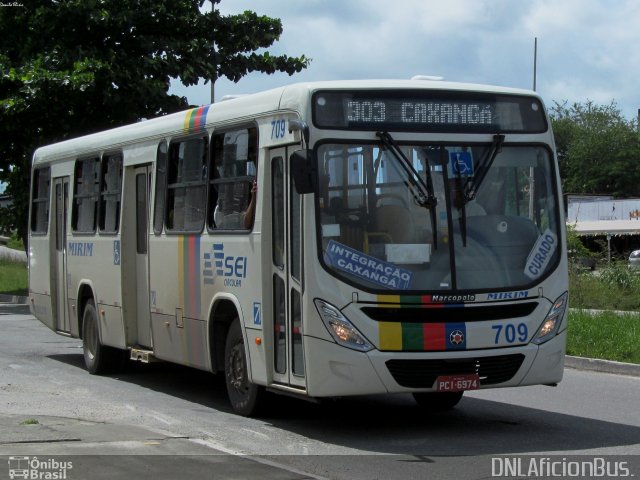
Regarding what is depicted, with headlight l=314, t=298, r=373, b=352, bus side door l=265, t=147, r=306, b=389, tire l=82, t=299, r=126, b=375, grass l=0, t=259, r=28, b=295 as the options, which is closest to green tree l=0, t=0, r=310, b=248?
grass l=0, t=259, r=28, b=295

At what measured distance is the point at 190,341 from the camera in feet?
40.6

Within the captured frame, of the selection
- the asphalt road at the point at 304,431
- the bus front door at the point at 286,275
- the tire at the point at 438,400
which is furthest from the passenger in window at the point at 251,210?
the tire at the point at 438,400

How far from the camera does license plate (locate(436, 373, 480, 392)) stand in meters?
9.87

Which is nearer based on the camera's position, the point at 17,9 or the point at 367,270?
the point at 367,270

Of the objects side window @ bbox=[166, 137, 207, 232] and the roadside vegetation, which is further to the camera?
the roadside vegetation

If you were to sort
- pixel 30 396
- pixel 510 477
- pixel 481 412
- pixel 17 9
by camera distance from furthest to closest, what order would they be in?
pixel 17 9 → pixel 30 396 → pixel 481 412 → pixel 510 477

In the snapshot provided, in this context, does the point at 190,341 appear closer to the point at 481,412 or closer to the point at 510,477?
the point at 481,412

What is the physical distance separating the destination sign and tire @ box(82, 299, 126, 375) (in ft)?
21.4

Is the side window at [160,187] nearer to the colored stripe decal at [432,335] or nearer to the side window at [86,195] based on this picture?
the side window at [86,195]

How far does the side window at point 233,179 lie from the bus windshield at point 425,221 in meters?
1.20

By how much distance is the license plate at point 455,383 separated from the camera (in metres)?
9.87

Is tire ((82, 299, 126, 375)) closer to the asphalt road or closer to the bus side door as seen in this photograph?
the asphalt road

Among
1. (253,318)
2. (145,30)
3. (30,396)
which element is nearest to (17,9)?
(145,30)

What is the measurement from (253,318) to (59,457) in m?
2.67
